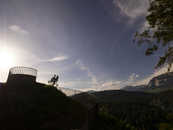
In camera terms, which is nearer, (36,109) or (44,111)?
(36,109)

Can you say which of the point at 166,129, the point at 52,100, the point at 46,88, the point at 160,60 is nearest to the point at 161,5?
the point at 160,60

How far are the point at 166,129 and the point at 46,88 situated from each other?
18.3m

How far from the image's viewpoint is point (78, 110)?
67.7 feet

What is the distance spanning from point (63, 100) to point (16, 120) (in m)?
7.78

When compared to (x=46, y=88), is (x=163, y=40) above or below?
above

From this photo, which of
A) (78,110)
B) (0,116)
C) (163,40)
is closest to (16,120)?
(0,116)

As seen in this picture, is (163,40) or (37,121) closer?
(163,40)

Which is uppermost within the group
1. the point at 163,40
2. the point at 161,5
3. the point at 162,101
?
the point at 161,5

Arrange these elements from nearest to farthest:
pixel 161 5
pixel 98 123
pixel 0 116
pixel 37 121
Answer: pixel 161 5 → pixel 0 116 → pixel 37 121 → pixel 98 123

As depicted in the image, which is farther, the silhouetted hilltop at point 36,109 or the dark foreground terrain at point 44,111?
the dark foreground terrain at point 44,111

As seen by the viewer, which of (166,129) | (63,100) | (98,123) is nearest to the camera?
(166,129)

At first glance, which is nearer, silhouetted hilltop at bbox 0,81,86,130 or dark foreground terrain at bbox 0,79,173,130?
silhouetted hilltop at bbox 0,81,86,130

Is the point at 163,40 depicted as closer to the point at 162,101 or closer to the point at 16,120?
the point at 16,120

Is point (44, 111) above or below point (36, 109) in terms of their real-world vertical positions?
below
